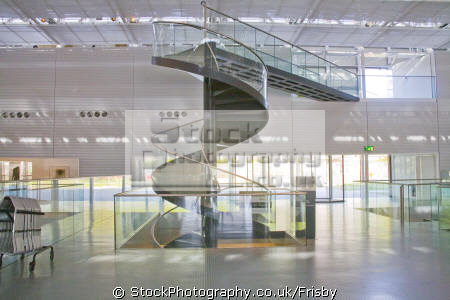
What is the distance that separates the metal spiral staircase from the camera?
5.40 meters

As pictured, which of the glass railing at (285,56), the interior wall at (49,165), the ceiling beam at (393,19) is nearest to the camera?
the glass railing at (285,56)

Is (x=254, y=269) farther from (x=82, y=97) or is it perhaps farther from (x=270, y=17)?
(x=82, y=97)

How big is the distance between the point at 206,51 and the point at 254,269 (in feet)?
16.3

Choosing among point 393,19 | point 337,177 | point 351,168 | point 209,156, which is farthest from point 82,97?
point 393,19

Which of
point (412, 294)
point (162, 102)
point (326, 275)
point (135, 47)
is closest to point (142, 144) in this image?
point (162, 102)

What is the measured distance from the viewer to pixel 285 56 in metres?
10.0

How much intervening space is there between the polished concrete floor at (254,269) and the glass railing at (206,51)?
3835 millimetres

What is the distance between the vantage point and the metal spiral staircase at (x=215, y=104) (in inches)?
213

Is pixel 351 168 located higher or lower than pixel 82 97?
lower

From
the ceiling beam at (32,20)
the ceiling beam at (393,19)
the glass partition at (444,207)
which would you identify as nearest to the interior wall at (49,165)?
the ceiling beam at (32,20)

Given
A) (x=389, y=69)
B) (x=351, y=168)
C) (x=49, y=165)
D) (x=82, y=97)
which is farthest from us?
(x=389, y=69)

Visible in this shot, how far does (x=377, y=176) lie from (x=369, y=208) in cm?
482

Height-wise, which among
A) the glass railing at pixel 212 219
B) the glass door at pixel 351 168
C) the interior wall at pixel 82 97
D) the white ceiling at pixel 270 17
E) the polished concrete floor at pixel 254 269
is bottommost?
the polished concrete floor at pixel 254 269

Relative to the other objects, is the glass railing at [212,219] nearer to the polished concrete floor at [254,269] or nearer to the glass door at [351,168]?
the polished concrete floor at [254,269]
